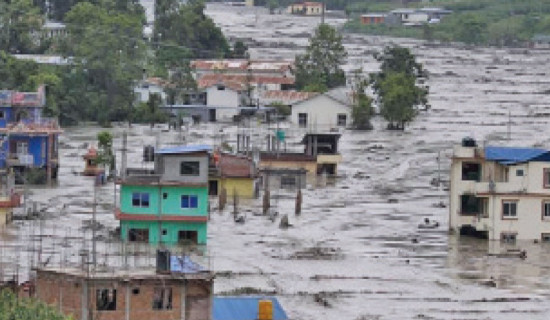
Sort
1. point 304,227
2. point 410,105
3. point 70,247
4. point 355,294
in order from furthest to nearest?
point 410,105 → point 304,227 → point 70,247 → point 355,294

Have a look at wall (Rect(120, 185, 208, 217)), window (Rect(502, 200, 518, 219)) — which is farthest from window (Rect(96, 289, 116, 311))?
window (Rect(502, 200, 518, 219))

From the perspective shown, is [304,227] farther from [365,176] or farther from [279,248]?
[365,176]

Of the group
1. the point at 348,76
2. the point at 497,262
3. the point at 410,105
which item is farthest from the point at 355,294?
the point at 348,76

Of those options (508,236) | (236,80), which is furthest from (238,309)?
(236,80)

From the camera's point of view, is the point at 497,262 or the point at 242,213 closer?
the point at 497,262

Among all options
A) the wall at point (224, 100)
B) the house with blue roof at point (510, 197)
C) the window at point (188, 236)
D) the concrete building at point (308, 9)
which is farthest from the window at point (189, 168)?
the concrete building at point (308, 9)

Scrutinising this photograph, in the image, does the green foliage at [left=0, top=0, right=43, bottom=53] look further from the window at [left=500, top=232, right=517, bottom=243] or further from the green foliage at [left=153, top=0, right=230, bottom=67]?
the window at [left=500, top=232, right=517, bottom=243]
